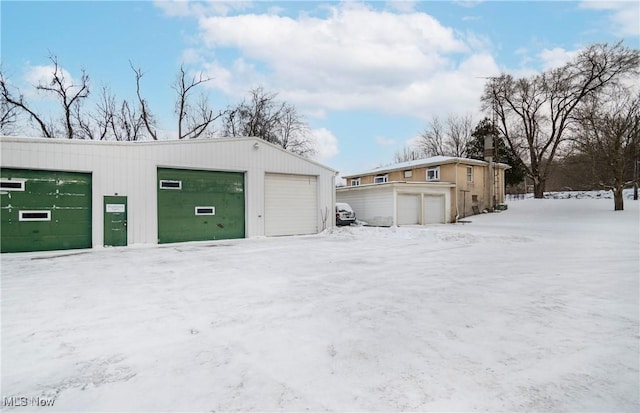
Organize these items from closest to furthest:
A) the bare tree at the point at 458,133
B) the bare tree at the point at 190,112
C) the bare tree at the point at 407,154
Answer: the bare tree at the point at 190,112
the bare tree at the point at 458,133
the bare tree at the point at 407,154

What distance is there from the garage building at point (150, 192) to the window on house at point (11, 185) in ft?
0.07

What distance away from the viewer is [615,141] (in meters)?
19.0

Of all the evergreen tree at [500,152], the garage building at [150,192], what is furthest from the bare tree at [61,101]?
the evergreen tree at [500,152]

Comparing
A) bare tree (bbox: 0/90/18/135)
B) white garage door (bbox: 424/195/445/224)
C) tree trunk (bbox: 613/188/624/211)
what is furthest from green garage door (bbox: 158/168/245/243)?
tree trunk (bbox: 613/188/624/211)

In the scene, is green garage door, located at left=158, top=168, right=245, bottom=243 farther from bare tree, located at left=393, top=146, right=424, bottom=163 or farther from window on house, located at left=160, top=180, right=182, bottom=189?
bare tree, located at left=393, top=146, right=424, bottom=163

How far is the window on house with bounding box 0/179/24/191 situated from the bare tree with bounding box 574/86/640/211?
2722 cm

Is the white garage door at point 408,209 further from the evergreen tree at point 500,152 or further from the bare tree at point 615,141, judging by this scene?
the evergreen tree at point 500,152

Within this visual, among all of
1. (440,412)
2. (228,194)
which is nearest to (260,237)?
(228,194)

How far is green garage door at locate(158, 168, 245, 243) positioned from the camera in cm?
1148

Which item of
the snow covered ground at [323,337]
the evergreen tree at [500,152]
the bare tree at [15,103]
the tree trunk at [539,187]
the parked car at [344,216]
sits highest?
the bare tree at [15,103]

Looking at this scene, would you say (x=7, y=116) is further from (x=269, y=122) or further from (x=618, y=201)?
(x=618, y=201)

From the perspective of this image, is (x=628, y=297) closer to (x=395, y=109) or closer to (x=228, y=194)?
(x=228, y=194)

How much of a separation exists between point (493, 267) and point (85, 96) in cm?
2899

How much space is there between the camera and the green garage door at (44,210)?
931cm
